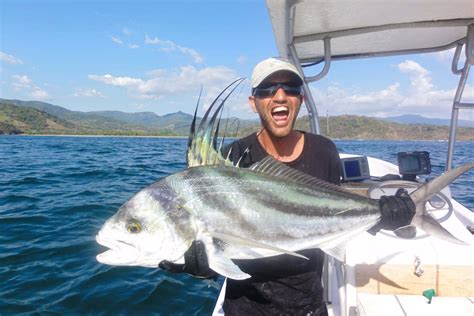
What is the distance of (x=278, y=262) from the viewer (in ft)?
9.69

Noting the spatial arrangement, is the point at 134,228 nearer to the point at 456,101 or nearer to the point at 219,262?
the point at 219,262

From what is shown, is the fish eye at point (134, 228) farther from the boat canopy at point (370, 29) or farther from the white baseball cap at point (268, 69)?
the boat canopy at point (370, 29)

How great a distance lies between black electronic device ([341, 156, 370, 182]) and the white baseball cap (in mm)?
3879

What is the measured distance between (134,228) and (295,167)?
1430mm

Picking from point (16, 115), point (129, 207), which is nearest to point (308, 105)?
point (129, 207)

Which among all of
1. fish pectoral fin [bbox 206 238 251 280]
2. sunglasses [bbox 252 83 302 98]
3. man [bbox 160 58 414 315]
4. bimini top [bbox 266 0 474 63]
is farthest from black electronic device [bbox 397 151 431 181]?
fish pectoral fin [bbox 206 238 251 280]

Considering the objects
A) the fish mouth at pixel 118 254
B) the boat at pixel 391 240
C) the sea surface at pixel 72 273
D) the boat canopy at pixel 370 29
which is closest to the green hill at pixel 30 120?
the sea surface at pixel 72 273

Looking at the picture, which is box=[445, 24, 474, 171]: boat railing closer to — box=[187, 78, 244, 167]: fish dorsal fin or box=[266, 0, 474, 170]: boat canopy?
box=[266, 0, 474, 170]: boat canopy

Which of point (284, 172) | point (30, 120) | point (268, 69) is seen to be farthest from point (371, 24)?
point (30, 120)

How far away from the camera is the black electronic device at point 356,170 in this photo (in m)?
6.39

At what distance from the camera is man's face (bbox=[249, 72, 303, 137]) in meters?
2.96

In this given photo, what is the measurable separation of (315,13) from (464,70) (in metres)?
3.23

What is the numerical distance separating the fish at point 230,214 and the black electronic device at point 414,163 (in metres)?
2.87

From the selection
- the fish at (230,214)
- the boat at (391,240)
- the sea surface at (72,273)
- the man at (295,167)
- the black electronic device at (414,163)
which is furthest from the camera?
the sea surface at (72,273)
